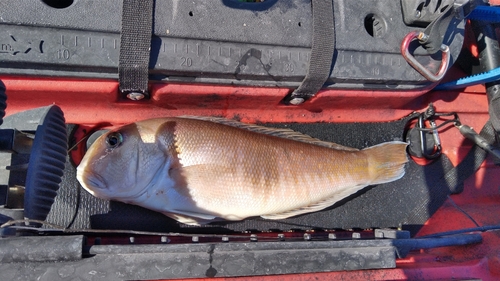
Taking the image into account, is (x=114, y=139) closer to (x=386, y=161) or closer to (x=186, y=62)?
(x=186, y=62)

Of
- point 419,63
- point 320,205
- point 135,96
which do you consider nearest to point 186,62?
point 135,96

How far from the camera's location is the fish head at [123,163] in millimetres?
1976

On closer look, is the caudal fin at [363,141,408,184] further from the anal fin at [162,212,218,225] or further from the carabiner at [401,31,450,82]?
the anal fin at [162,212,218,225]

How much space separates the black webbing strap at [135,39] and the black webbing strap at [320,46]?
2.96 ft

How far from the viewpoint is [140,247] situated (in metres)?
1.56

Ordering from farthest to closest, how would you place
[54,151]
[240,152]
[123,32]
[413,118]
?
1. [413,118]
2. [240,152]
3. [123,32]
4. [54,151]

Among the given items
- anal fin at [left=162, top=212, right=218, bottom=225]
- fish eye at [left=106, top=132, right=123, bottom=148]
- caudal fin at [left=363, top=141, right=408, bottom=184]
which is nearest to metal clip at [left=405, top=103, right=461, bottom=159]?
caudal fin at [left=363, top=141, right=408, bottom=184]

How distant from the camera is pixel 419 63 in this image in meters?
2.25

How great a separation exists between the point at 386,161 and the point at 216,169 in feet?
3.73

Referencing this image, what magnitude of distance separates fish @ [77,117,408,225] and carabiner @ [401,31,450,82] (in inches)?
25.0

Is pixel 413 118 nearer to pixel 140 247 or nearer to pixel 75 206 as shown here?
pixel 140 247

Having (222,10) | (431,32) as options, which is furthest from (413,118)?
(222,10)

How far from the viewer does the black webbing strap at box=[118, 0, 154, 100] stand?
1.81m

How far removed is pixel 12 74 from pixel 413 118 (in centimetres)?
262
